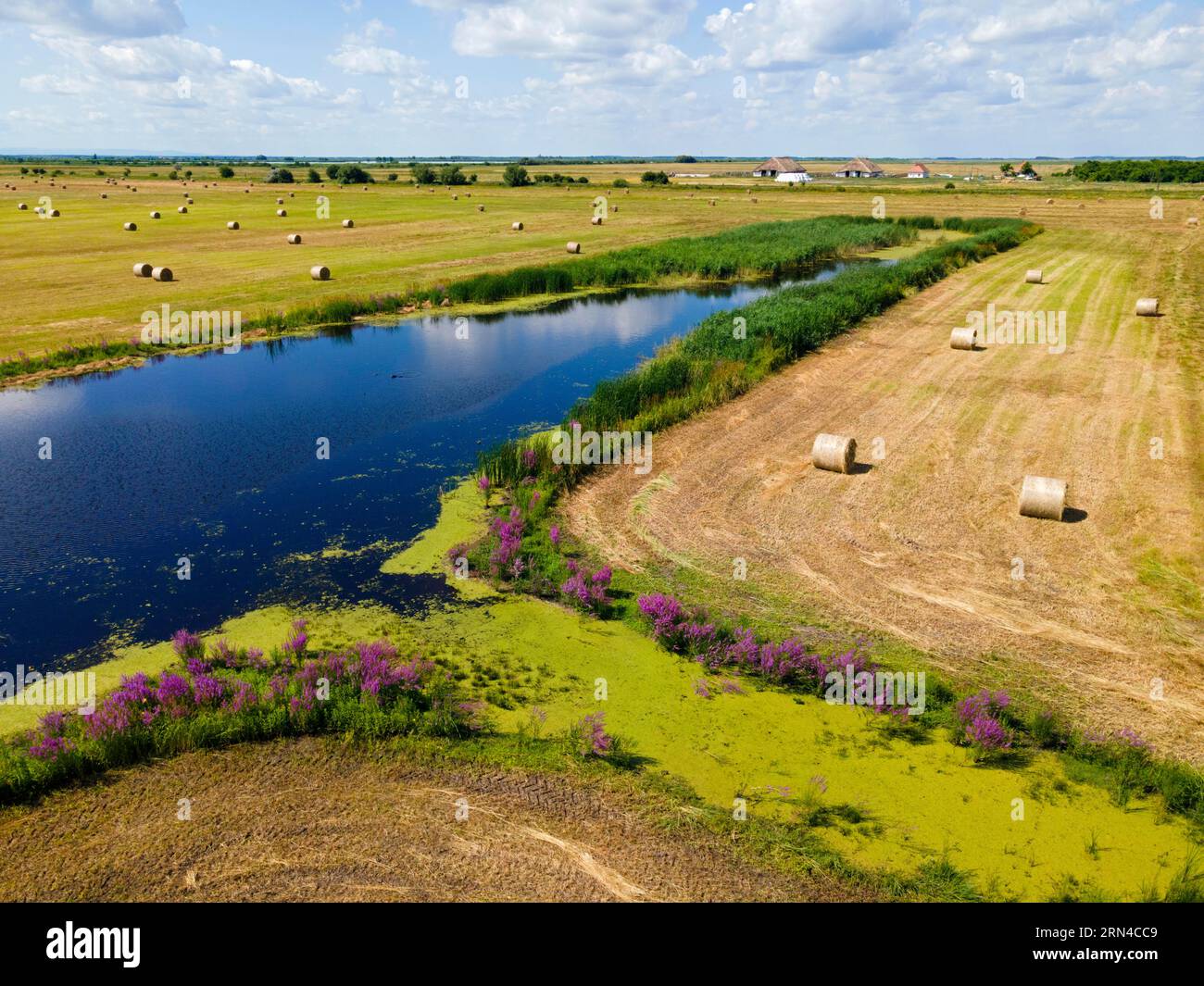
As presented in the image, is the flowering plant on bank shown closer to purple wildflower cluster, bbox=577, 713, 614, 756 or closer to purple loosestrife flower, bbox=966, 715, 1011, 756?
purple wildflower cluster, bbox=577, 713, 614, 756

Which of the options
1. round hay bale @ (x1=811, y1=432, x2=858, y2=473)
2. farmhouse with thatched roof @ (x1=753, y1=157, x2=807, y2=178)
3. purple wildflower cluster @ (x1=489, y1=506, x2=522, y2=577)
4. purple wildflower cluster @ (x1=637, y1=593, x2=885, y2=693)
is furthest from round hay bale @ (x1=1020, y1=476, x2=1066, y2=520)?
farmhouse with thatched roof @ (x1=753, y1=157, x2=807, y2=178)

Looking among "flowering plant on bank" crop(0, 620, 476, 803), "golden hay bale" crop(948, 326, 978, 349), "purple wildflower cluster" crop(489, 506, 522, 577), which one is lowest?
"flowering plant on bank" crop(0, 620, 476, 803)

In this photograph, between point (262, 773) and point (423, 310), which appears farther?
point (423, 310)

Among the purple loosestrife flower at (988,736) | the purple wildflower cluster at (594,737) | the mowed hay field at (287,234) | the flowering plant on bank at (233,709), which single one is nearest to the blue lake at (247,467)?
the flowering plant on bank at (233,709)

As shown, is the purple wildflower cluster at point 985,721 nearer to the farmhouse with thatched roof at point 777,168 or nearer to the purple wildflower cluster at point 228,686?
the purple wildflower cluster at point 228,686

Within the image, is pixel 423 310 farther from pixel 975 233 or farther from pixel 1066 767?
pixel 975 233
